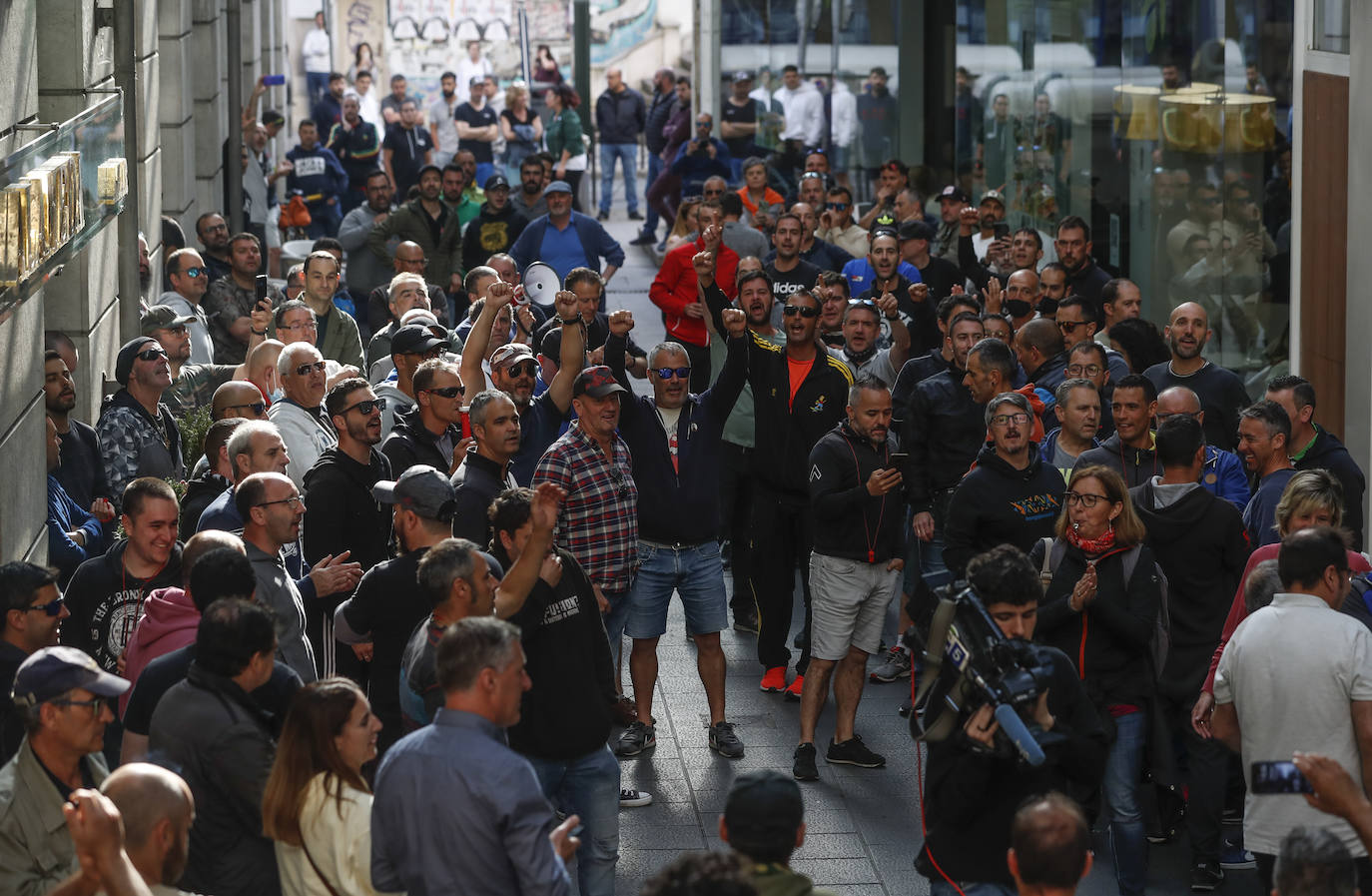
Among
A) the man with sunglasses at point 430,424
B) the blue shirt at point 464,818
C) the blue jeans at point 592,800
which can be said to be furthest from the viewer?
the man with sunglasses at point 430,424

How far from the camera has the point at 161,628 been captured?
6469mm

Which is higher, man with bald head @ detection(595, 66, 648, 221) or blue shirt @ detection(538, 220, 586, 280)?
man with bald head @ detection(595, 66, 648, 221)

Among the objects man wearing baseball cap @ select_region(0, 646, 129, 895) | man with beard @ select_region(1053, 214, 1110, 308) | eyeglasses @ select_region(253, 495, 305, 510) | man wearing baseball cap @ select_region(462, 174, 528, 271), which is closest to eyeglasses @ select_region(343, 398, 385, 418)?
eyeglasses @ select_region(253, 495, 305, 510)

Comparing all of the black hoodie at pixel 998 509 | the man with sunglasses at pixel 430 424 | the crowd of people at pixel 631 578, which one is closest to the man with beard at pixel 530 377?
the crowd of people at pixel 631 578

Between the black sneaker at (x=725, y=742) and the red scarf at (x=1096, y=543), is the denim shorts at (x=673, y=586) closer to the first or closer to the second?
the black sneaker at (x=725, y=742)

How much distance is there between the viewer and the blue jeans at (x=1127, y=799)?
7.26 metres

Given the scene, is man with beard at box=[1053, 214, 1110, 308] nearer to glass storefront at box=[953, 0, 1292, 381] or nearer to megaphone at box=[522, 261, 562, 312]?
glass storefront at box=[953, 0, 1292, 381]

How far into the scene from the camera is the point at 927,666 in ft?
18.8

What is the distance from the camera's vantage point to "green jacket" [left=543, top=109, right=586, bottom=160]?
75.7ft

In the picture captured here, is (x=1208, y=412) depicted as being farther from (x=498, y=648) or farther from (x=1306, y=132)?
(x=498, y=648)

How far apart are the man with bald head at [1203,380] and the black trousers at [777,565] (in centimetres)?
207

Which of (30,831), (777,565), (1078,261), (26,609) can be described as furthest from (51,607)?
(1078,261)

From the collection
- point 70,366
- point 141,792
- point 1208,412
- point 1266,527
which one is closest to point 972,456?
point 1208,412

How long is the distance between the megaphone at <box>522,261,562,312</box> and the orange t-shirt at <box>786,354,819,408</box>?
351cm
